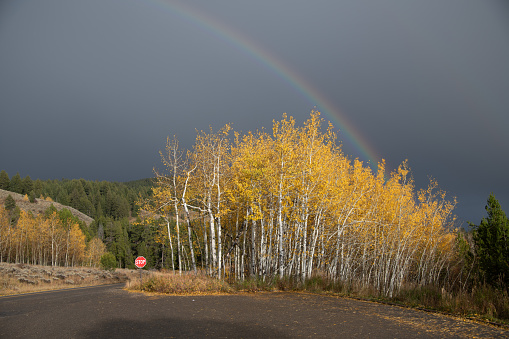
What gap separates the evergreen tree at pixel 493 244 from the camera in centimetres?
1841

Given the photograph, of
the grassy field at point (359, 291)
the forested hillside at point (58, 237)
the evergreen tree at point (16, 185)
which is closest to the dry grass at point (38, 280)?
the grassy field at point (359, 291)

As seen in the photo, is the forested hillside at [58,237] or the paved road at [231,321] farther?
the forested hillside at [58,237]

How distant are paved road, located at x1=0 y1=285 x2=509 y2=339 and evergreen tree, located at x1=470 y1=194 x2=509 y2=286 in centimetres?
1328

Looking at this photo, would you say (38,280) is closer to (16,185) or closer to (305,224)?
(305,224)

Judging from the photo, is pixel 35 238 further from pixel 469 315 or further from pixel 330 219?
pixel 469 315

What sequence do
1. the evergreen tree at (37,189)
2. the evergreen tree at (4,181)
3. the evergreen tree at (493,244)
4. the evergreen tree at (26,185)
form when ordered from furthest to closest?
the evergreen tree at (37,189), the evergreen tree at (26,185), the evergreen tree at (4,181), the evergreen tree at (493,244)

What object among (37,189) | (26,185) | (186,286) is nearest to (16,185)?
(26,185)

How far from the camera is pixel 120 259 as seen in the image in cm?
7350

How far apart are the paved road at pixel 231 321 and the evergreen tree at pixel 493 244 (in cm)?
1328

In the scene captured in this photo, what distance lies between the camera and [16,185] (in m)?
129

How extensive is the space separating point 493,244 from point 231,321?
19560 mm

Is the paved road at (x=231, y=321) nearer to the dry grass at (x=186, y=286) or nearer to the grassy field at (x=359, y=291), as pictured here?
the grassy field at (x=359, y=291)

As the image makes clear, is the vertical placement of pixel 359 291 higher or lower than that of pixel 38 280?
higher

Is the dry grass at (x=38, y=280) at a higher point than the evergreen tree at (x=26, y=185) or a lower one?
lower
